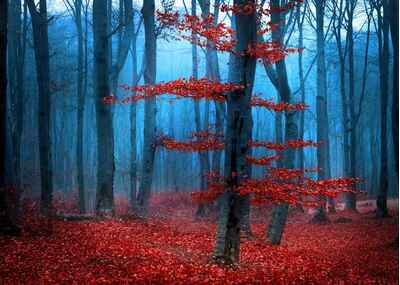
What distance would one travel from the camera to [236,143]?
7.98 meters

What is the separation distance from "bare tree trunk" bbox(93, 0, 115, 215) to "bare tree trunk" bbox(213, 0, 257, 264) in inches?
219

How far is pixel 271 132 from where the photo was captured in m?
35.9

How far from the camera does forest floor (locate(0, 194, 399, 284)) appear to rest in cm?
707

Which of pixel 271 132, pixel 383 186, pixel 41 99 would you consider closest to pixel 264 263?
pixel 383 186

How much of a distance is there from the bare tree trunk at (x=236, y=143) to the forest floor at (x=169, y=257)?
0.43 meters

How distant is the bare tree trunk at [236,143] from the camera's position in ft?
26.2

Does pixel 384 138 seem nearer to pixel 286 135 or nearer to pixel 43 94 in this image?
pixel 286 135

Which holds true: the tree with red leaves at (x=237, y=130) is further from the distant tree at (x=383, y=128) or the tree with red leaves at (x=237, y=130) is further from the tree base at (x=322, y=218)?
the tree base at (x=322, y=218)

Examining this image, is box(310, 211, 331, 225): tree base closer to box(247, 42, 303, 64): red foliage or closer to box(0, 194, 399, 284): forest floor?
box(0, 194, 399, 284): forest floor

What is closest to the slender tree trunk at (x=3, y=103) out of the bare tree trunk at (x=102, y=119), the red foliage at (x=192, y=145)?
the red foliage at (x=192, y=145)

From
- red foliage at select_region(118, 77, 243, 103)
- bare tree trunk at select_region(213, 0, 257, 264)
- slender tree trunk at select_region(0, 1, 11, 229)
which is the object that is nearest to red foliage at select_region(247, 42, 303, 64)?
bare tree trunk at select_region(213, 0, 257, 264)

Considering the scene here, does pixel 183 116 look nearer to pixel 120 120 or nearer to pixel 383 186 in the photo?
pixel 120 120

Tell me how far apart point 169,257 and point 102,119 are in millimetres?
5551

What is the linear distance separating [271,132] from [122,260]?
94.8 ft
